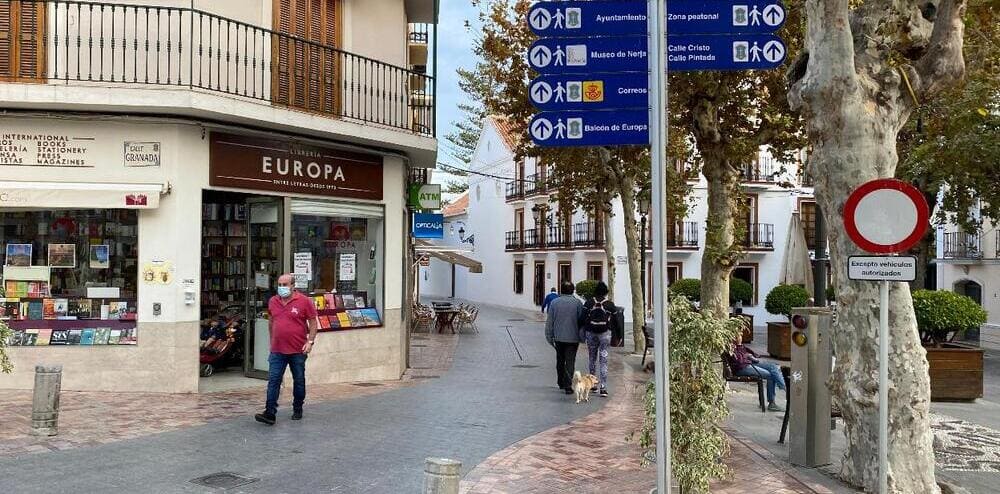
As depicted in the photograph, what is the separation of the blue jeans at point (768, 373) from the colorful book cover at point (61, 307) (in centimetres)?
930

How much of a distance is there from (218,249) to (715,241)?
814cm

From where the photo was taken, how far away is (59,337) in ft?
34.9

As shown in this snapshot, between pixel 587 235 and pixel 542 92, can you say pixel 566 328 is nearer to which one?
pixel 542 92

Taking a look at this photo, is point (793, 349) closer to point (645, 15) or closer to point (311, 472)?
point (645, 15)

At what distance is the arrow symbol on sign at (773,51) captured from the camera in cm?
563

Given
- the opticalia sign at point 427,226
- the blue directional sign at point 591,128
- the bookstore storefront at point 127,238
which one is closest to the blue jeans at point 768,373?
the bookstore storefront at point 127,238

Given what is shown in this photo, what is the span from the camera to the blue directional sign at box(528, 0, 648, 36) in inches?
216

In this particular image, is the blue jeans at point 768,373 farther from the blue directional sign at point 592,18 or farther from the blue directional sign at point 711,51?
the blue directional sign at point 592,18

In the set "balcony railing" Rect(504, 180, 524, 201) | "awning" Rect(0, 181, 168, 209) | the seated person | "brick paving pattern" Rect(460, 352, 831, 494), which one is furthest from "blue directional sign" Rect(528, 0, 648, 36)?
"balcony railing" Rect(504, 180, 524, 201)

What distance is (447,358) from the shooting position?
57.7ft

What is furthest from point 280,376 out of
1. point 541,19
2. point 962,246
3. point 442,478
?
point 962,246

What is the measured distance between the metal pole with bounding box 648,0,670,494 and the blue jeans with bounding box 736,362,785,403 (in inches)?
251

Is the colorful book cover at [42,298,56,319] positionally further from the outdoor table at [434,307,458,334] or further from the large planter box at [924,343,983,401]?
the outdoor table at [434,307,458,334]

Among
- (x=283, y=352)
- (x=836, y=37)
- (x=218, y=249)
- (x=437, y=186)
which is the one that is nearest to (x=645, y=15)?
(x=836, y=37)
